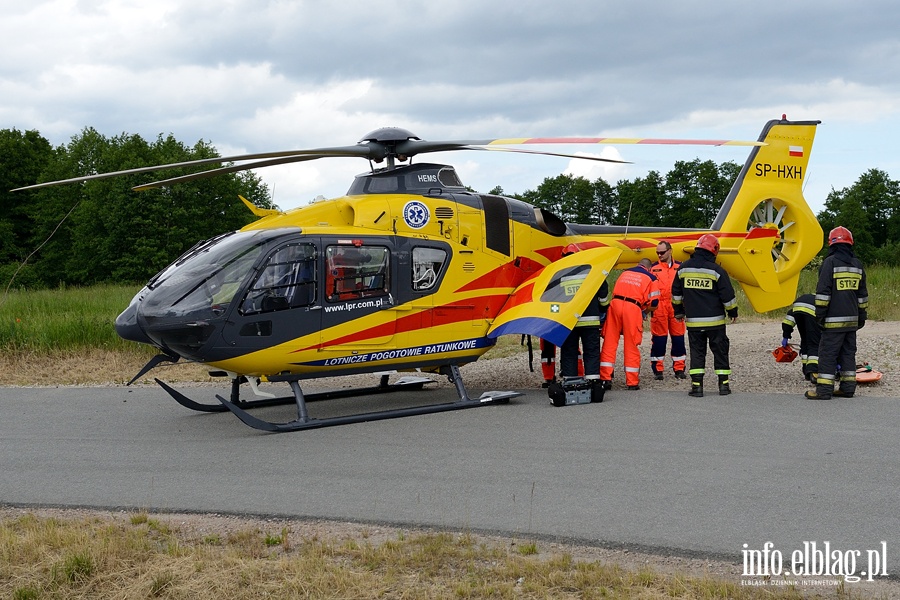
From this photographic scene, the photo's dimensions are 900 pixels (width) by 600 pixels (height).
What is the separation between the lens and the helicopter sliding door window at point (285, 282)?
348 inches

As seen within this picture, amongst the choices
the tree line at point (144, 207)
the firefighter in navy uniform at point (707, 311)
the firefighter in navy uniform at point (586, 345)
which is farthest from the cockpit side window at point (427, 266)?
the tree line at point (144, 207)

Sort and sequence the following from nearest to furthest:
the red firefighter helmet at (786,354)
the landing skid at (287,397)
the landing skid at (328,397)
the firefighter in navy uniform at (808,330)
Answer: the landing skid at (328,397)
the landing skid at (287,397)
the firefighter in navy uniform at (808,330)
the red firefighter helmet at (786,354)

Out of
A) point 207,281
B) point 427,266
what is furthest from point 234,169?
point 427,266

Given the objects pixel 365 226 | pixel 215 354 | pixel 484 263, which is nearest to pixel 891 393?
pixel 484 263

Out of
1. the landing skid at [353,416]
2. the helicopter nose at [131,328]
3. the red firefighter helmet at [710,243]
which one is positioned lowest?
the landing skid at [353,416]

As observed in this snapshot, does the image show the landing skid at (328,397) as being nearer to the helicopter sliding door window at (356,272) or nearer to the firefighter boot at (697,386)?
the helicopter sliding door window at (356,272)

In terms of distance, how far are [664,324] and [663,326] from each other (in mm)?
36

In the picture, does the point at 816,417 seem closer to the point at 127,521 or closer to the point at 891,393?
the point at 891,393

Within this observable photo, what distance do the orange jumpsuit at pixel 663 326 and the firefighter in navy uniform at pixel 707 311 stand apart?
55.0 inches

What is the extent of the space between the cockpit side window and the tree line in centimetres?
3164

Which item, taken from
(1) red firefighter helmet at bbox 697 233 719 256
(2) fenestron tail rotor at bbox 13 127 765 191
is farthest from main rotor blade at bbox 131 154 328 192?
(1) red firefighter helmet at bbox 697 233 719 256

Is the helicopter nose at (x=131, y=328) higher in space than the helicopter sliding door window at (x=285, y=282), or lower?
lower

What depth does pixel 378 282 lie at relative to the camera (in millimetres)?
9695

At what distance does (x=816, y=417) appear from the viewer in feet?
29.2
